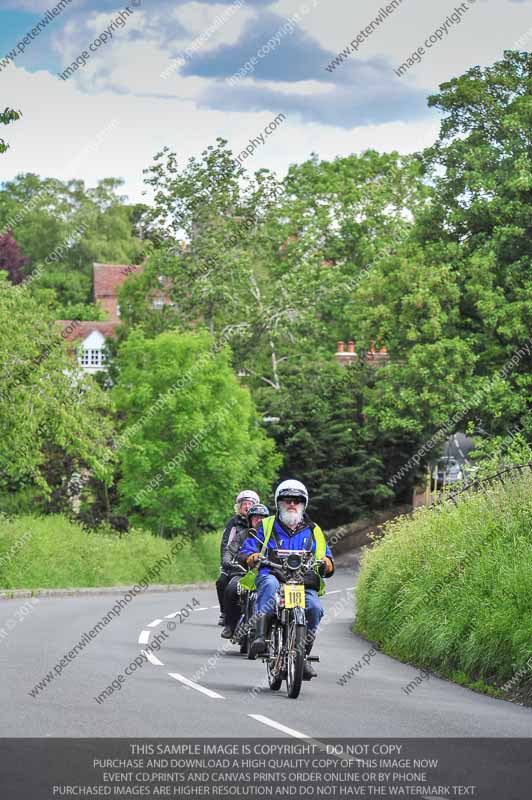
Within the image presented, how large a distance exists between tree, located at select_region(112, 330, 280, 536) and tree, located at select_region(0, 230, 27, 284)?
42.1m

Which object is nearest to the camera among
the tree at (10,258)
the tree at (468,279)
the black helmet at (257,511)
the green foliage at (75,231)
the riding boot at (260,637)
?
the riding boot at (260,637)

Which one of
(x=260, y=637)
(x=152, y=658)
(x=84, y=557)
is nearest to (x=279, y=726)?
(x=260, y=637)

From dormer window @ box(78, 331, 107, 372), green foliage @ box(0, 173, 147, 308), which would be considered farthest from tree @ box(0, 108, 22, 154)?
green foliage @ box(0, 173, 147, 308)

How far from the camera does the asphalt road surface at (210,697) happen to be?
10336mm

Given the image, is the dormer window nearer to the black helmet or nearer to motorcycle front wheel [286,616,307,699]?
the black helmet

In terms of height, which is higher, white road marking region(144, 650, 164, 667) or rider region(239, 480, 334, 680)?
rider region(239, 480, 334, 680)

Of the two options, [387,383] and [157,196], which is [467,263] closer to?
[387,383]

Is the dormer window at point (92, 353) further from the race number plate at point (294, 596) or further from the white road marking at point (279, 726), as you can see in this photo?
the white road marking at point (279, 726)

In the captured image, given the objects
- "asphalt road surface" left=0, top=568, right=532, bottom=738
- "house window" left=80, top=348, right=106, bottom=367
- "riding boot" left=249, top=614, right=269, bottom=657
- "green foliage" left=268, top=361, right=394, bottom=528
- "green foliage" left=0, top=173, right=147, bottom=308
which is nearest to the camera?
"asphalt road surface" left=0, top=568, right=532, bottom=738

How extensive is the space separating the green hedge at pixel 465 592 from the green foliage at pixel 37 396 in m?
14.1

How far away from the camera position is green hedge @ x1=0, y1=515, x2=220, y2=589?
3566 centimetres

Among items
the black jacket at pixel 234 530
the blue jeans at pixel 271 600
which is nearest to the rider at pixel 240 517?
the black jacket at pixel 234 530

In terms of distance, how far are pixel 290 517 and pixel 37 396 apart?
21.7 meters

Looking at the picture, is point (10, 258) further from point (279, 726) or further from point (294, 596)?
point (279, 726)
